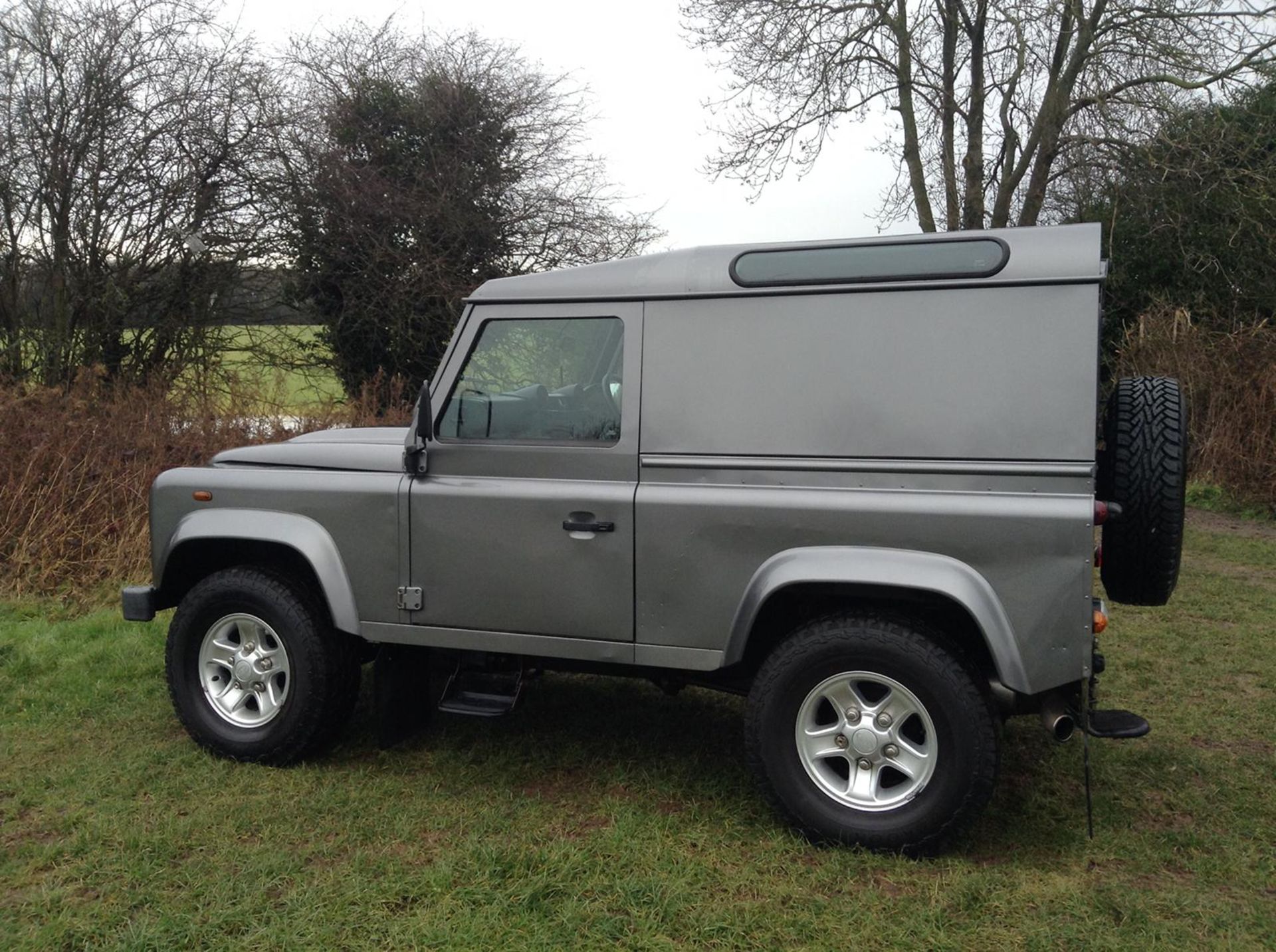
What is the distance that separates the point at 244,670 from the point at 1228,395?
11250 mm

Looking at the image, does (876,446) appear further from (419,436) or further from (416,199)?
(416,199)

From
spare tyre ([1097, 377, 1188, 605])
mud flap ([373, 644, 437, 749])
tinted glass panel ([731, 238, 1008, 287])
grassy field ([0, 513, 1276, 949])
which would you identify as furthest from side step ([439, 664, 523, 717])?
spare tyre ([1097, 377, 1188, 605])

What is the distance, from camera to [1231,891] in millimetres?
3400

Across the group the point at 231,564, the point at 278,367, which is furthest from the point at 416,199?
the point at 231,564

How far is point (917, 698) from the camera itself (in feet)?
11.5

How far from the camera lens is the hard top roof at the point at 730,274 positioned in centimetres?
340

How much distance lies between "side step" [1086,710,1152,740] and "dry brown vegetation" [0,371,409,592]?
21.1ft

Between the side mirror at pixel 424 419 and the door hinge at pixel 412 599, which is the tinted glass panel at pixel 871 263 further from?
the door hinge at pixel 412 599

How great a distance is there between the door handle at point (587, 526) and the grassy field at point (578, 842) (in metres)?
1.08

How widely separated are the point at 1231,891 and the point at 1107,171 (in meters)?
12.9

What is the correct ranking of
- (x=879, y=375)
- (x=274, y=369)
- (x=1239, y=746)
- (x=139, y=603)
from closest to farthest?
(x=879, y=375) → (x=139, y=603) → (x=1239, y=746) → (x=274, y=369)

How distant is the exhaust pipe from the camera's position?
11.5ft

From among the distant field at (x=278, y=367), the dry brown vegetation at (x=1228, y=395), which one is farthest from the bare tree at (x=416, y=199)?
the dry brown vegetation at (x=1228, y=395)

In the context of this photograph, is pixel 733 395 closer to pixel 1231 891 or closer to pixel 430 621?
pixel 430 621
